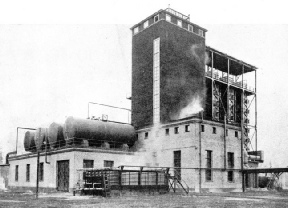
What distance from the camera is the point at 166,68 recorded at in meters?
43.3

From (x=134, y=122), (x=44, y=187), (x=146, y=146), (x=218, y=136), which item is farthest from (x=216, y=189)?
(x=44, y=187)

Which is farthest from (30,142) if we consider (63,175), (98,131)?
(98,131)

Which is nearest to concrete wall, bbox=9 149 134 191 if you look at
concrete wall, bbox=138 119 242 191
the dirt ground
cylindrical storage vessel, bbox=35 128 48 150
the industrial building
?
the industrial building

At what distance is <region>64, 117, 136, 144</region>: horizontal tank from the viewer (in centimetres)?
3691

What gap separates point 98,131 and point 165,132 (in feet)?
22.4

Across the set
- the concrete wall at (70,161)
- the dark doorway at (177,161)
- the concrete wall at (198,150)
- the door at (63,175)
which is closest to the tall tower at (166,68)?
the concrete wall at (198,150)

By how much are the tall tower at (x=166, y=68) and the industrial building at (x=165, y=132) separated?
11cm

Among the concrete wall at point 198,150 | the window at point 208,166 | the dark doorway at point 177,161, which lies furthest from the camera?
the dark doorway at point 177,161

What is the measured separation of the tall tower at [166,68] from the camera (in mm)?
43250

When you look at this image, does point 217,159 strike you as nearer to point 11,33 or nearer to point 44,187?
point 44,187

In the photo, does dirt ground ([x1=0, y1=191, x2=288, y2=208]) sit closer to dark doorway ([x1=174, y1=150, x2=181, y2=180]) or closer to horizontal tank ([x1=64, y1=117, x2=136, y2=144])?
dark doorway ([x1=174, y1=150, x2=181, y2=180])

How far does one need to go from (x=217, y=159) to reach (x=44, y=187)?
57.4 feet

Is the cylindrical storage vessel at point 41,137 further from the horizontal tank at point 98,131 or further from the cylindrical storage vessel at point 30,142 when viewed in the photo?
the horizontal tank at point 98,131

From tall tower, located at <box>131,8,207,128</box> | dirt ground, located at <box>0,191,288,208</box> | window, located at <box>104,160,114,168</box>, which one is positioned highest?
tall tower, located at <box>131,8,207,128</box>
